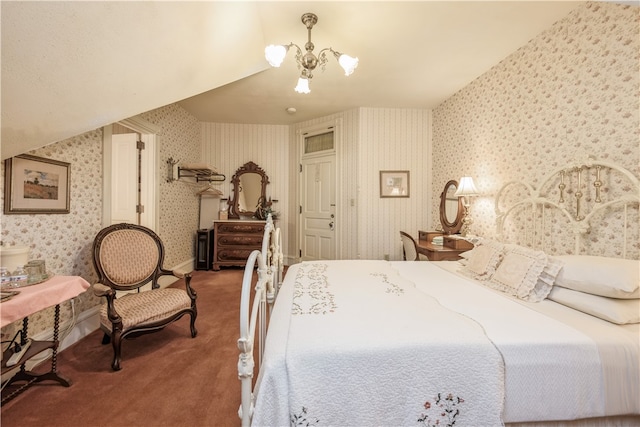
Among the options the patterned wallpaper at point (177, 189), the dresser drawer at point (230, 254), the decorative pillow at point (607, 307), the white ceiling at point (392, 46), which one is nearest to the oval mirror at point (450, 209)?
the white ceiling at point (392, 46)

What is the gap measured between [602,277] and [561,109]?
4.84 ft

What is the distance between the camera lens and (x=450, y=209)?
3693mm

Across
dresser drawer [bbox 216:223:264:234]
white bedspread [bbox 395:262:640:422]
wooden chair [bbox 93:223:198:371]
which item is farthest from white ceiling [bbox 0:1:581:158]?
white bedspread [bbox 395:262:640:422]

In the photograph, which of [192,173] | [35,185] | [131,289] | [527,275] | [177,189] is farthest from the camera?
[192,173]

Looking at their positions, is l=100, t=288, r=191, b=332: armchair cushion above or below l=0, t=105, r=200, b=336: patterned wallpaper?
below

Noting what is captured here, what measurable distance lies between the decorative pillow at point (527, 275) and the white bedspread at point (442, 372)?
0.37 meters

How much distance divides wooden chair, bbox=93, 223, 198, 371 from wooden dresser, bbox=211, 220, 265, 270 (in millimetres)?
1952

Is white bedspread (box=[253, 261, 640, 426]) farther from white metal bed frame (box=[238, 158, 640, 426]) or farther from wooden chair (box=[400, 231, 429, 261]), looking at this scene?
wooden chair (box=[400, 231, 429, 261])

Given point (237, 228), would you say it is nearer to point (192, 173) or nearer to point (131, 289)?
point (192, 173)

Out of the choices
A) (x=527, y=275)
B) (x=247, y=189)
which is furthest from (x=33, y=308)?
(x=247, y=189)

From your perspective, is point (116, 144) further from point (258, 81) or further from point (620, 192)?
point (620, 192)

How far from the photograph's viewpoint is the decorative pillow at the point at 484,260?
6.38ft

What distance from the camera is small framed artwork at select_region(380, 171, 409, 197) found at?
13.8 feet

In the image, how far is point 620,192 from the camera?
1732mm
